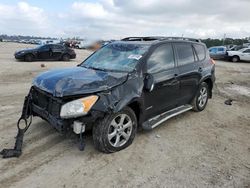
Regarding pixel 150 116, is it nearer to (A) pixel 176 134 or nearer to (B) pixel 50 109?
(A) pixel 176 134

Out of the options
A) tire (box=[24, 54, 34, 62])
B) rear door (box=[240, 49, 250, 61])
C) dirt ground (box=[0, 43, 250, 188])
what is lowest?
rear door (box=[240, 49, 250, 61])

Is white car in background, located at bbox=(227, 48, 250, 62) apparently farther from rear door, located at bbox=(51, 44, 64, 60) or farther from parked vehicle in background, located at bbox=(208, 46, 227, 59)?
rear door, located at bbox=(51, 44, 64, 60)

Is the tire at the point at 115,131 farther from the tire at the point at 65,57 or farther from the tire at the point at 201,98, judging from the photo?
the tire at the point at 65,57

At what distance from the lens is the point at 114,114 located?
436 cm

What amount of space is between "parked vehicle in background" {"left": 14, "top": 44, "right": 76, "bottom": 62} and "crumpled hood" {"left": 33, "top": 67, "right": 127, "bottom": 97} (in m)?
15.9

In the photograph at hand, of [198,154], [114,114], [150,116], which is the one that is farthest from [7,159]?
[198,154]

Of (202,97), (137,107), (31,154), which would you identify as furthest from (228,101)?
(31,154)

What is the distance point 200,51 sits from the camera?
6.99 metres

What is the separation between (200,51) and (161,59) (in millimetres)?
1937

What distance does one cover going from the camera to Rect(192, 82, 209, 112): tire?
22.4ft

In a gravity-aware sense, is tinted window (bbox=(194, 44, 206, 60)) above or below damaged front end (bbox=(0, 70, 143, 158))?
above

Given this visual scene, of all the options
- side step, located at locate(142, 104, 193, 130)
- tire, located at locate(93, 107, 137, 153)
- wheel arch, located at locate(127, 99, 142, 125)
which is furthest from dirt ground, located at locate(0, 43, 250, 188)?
wheel arch, located at locate(127, 99, 142, 125)

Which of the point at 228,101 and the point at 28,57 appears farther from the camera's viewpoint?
the point at 28,57

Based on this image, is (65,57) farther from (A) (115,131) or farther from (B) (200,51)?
(A) (115,131)
